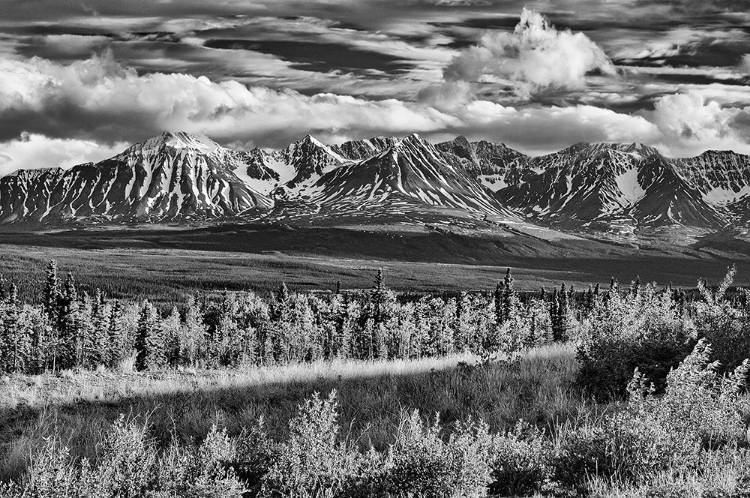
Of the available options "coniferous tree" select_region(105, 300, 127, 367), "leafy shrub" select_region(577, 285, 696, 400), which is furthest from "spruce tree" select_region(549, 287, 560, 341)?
"leafy shrub" select_region(577, 285, 696, 400)

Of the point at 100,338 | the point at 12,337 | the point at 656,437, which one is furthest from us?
the point at 100,338

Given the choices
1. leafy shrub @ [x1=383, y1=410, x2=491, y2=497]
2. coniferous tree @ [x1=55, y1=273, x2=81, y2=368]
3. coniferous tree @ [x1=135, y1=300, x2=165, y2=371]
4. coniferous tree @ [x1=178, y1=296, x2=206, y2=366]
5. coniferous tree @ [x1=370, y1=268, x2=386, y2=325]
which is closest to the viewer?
leafy shrub @ [x1=383, y1=410, x2=491, y2=497]

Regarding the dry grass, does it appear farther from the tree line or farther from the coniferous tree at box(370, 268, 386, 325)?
the coniferous tree at box(370, 268, 386, 325)

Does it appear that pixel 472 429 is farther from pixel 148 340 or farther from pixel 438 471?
pixel 148 340

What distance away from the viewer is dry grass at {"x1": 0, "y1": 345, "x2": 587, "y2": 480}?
1016 centimetres

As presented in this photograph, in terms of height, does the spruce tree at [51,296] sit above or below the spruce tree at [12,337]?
above

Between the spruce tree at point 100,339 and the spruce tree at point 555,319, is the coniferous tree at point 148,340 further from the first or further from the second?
the spruce tree at point 555,319

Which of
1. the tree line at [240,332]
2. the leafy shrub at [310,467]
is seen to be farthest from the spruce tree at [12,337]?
the leafy shrub at [310,467]

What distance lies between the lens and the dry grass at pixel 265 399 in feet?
33.3

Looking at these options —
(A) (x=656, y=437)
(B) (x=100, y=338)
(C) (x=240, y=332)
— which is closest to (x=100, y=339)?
(B) (x=100, y=338)

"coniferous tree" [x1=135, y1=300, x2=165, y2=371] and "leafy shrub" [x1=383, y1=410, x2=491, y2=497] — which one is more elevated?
"leafy shrub" [x1=383, y1=410, x2=491, y2=497]

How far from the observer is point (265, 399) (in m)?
12.2

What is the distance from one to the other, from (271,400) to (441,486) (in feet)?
20.3

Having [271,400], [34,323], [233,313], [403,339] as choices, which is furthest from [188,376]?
[233,313]
